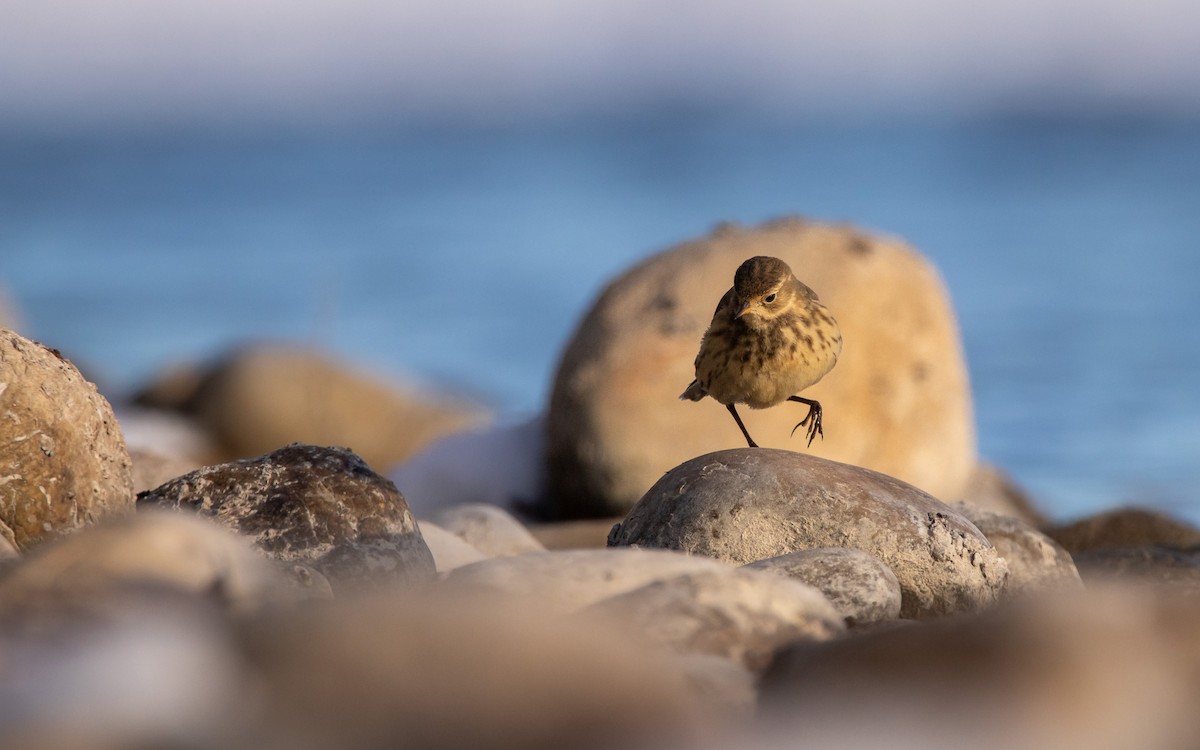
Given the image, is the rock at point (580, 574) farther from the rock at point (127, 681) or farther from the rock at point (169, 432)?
the rock at point (169, 432)

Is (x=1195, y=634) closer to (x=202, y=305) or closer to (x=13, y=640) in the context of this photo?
(x=13, y=640)

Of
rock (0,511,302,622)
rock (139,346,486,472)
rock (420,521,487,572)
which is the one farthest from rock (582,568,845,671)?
rock (139,346,486,472)

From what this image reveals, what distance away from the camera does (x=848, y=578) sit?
12.7 feet

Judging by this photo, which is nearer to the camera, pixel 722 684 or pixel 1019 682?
pixel 1019 682

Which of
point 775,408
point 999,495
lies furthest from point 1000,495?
point 775,408

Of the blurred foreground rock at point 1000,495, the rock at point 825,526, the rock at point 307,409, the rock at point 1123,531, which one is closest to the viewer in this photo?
the rock at point 825,526

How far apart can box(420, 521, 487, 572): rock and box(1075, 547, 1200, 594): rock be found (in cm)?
227

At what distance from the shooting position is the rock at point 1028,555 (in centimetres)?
491

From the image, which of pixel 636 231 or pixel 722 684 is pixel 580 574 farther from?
pixel 636 231

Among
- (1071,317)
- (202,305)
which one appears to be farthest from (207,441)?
(1071,317)

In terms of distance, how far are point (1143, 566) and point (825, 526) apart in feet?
6.19

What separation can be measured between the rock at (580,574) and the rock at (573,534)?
2.95 metres

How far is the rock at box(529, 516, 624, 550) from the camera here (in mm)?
6621

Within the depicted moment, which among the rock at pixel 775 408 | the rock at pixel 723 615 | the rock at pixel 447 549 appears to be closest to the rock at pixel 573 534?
the rock at pixel 775 408
